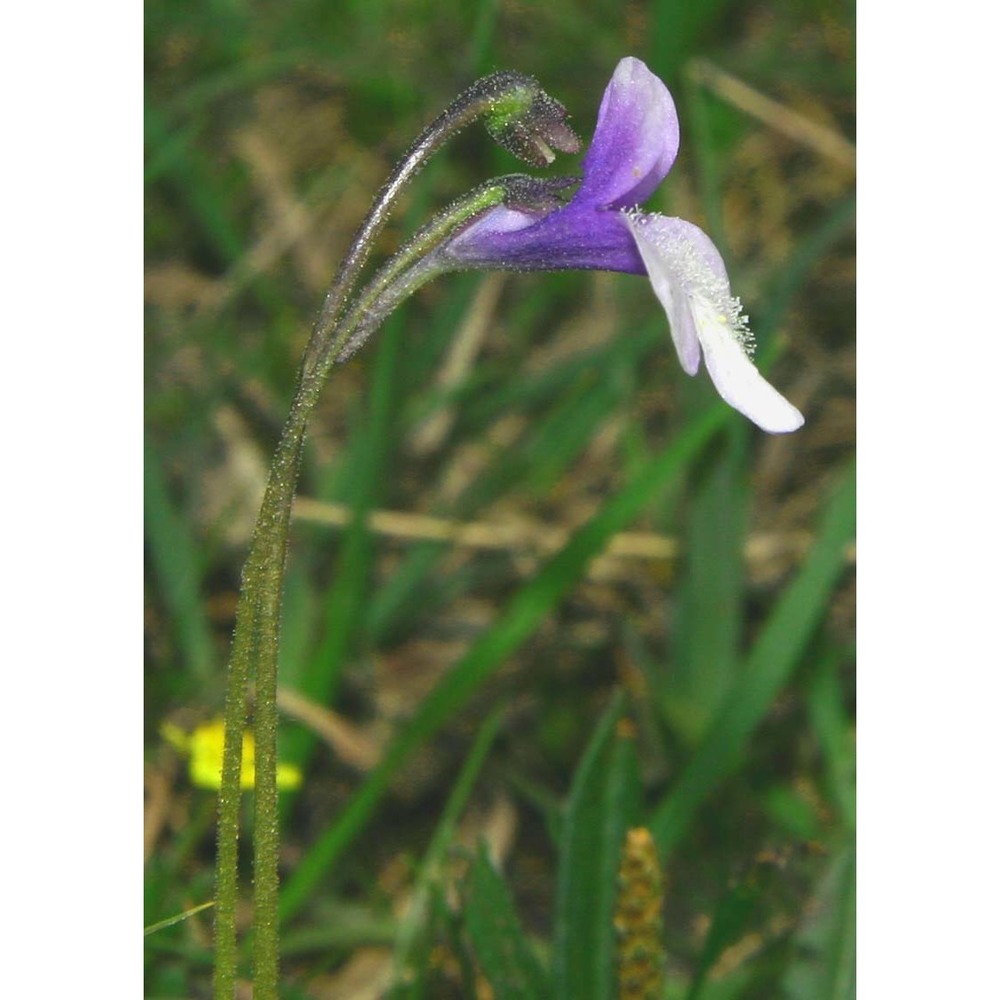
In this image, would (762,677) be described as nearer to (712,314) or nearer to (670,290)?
(712,314)

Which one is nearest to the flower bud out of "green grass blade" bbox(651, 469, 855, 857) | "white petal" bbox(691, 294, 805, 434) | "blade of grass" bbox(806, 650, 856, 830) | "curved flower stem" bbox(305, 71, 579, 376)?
"curved flower stem" bbox(305, 71, 579, 376)

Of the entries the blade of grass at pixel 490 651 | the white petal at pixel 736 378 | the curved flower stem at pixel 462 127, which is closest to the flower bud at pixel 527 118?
the curved flower stem at pixel 462 127

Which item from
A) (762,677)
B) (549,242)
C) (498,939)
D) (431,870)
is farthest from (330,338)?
(762,677)

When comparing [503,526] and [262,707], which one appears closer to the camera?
[262,707]

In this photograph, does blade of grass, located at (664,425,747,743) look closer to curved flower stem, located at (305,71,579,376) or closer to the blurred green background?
the blurred green background

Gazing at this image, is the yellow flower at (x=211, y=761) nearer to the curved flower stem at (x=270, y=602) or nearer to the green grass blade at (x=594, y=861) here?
the green grass blade at (x=594, y=861)

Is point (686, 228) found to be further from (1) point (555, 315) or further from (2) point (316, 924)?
(1) point (555, 315)
